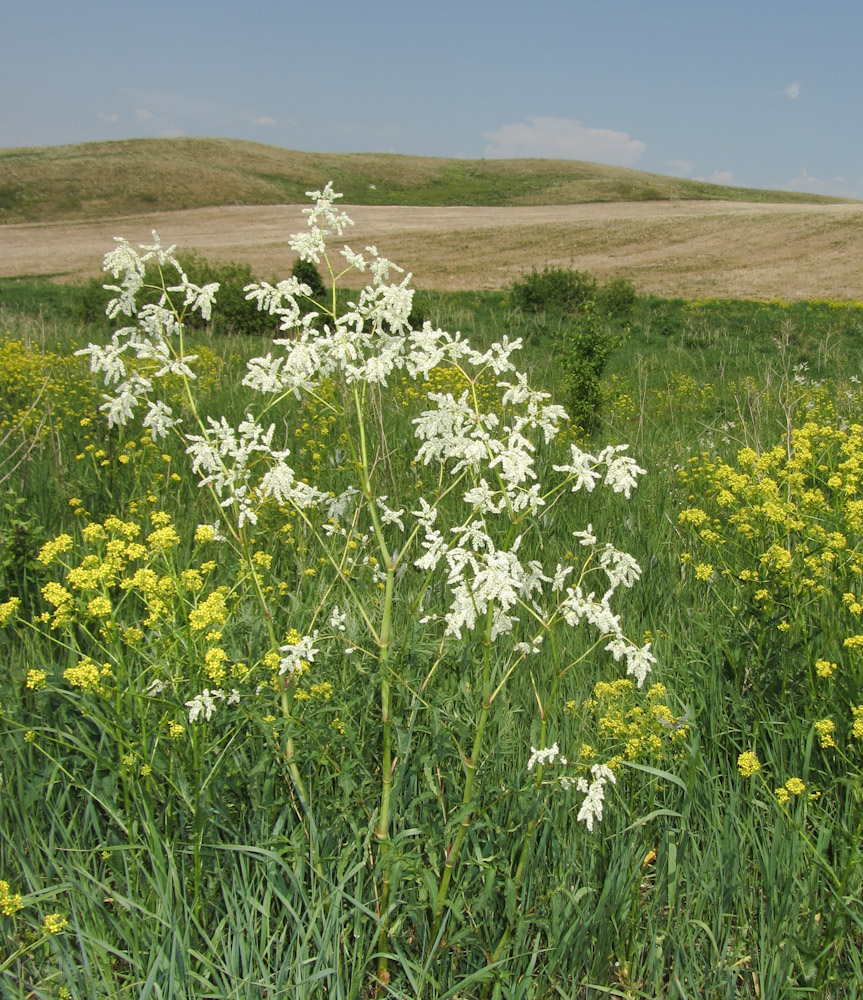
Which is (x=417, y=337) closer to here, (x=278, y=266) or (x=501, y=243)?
(x=278, y=266)

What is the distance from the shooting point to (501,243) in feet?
126

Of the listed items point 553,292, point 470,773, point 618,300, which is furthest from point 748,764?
point 553,292

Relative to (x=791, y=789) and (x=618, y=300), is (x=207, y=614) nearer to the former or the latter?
(x=791, y=789)

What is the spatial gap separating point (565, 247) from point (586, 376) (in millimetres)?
33785

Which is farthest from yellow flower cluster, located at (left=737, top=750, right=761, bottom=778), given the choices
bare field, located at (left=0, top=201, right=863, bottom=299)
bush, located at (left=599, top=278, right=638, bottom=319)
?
bare field, located at (left=0, top=201, right=863, bottom=299)

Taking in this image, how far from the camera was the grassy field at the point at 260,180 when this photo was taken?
62812 mm

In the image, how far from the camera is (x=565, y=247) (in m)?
37.7

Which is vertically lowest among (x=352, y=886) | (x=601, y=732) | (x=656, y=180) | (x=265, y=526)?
(x=352, y=886)

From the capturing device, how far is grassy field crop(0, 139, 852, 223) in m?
62.8

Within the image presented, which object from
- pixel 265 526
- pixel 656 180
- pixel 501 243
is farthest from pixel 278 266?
pixel 656 180

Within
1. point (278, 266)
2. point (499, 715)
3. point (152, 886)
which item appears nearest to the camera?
point (152, 886)

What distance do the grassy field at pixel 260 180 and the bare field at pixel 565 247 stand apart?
11.9 meters

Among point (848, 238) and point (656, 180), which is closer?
point (848, 238)

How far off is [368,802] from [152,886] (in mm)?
580
